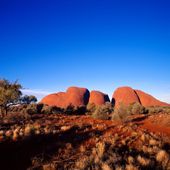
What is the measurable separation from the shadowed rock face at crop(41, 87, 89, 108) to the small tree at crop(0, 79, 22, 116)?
53.8 metres

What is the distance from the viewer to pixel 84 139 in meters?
12.4

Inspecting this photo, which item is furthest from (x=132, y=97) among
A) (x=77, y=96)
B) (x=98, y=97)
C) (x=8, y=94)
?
(x=8, y=94)

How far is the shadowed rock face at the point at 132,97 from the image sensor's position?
7801 cm

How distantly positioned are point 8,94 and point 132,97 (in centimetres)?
6220

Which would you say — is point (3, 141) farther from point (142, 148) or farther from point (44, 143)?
point (142, 148)

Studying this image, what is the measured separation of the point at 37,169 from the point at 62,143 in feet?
10.8

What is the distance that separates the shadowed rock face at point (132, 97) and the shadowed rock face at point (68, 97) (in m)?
12.0

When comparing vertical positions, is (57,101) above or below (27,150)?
above

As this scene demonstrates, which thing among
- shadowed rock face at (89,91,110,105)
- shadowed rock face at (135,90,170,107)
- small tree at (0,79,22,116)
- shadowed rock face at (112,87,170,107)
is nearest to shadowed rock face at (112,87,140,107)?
shadowed rock face at (112,87,170,107)

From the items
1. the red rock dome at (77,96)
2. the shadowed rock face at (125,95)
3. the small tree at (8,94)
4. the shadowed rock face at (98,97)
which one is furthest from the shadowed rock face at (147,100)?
the small tree at (8,94)

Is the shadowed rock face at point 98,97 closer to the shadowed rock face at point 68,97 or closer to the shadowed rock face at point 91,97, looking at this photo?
the shadowed rock face at point 91,97

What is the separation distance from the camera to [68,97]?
273ft

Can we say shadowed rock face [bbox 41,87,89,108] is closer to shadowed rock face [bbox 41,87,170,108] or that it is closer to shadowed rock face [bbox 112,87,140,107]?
shadowed rock face [bbox 41,87,170,108]

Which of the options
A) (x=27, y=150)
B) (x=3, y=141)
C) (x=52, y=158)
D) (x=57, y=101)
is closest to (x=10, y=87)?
(x=3, y=141)
